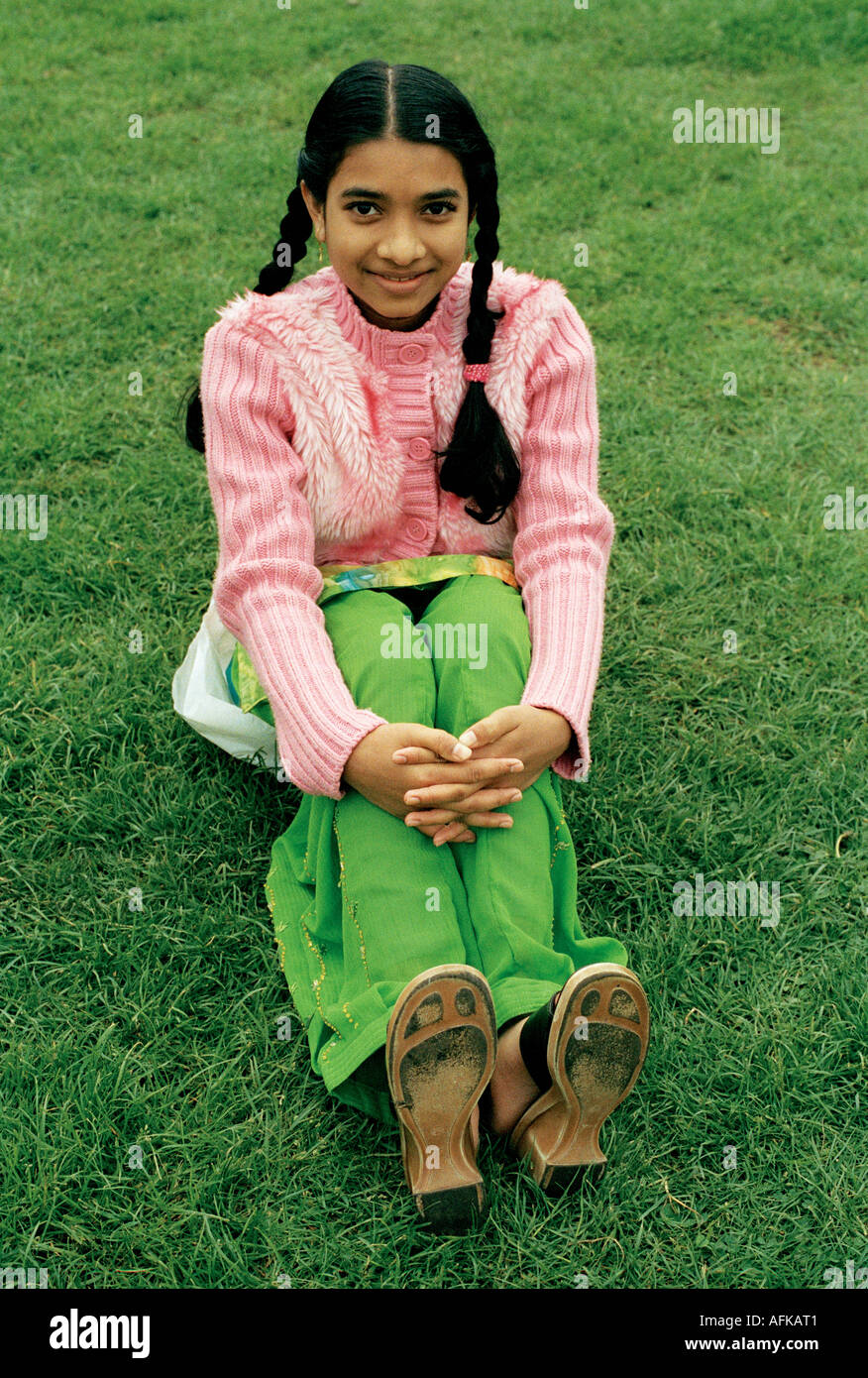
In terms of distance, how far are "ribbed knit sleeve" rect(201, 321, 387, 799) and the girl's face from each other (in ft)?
0.73

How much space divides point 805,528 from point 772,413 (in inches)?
22.5

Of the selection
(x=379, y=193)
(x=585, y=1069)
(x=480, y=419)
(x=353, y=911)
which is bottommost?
(x=585, y=1069)

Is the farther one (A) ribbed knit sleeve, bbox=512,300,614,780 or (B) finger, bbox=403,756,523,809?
(A) ribbed knit sleeve, bbox=512,300,614,780

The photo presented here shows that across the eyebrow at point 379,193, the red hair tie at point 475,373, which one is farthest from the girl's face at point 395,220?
the red hair tie at point 475,373

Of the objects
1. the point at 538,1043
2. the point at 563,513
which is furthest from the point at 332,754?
the point at 563,513

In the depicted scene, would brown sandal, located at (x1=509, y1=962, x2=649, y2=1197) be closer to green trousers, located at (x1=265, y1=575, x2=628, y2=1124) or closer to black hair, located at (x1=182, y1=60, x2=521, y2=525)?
green trousers, located at (x1=265, y1=575, x2=628, y2=1124)

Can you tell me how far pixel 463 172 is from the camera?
1911 mm

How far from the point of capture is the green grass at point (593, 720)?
5.97ft

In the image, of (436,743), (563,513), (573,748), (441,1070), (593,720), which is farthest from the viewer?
(593,720)

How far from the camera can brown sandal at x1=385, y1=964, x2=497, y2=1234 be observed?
1.64 metres

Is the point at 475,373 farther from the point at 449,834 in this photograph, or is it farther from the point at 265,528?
the point at 449,834

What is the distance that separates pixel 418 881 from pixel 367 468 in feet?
2.42

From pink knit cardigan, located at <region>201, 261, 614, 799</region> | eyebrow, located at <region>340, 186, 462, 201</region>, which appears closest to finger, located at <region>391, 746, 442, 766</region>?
pink knit cardigan, located at <region>201, 261, 614, 799</region>

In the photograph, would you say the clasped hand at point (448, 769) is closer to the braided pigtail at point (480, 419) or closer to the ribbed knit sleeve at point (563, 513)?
the ribbed knit sleeve at point (563, 513)
